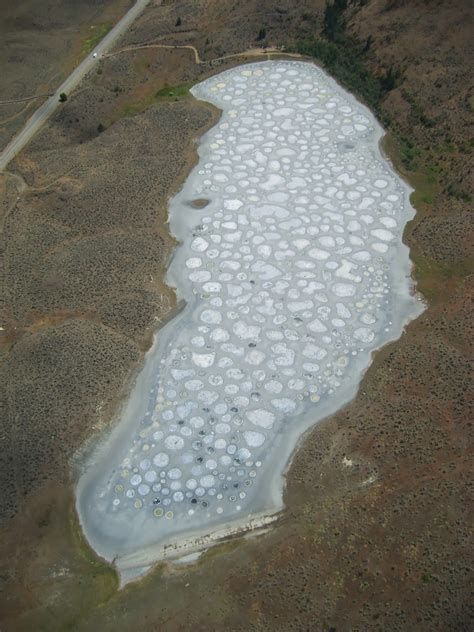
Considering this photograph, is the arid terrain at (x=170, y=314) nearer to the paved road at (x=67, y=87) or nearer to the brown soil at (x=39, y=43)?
the paved road at (x=67, y=87)

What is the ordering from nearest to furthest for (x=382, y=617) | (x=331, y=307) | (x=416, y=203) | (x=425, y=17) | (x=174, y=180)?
1. (x=382, y=617)
2. (x=331, y=307)
3. (x=416, y=203)
4. (x=174, y=180)
5. (x=425, y=17)

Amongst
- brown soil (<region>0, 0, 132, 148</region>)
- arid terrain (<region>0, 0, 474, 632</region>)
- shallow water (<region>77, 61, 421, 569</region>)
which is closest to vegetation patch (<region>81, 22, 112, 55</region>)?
brown soil (<region>0, 0, 132, 148</region>)

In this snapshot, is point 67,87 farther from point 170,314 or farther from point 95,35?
point 170,314

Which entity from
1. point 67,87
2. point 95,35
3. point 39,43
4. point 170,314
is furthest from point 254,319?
point 39,43

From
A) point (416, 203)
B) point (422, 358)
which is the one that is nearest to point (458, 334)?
point (422, 358)

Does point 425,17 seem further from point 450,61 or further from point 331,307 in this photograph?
point 331,307

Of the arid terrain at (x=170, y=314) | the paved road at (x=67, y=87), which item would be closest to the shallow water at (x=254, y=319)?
the arid terrain at (x=170, y=314)

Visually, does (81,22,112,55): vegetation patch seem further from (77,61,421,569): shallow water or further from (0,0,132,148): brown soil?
(77,61,421,569): shallow water
